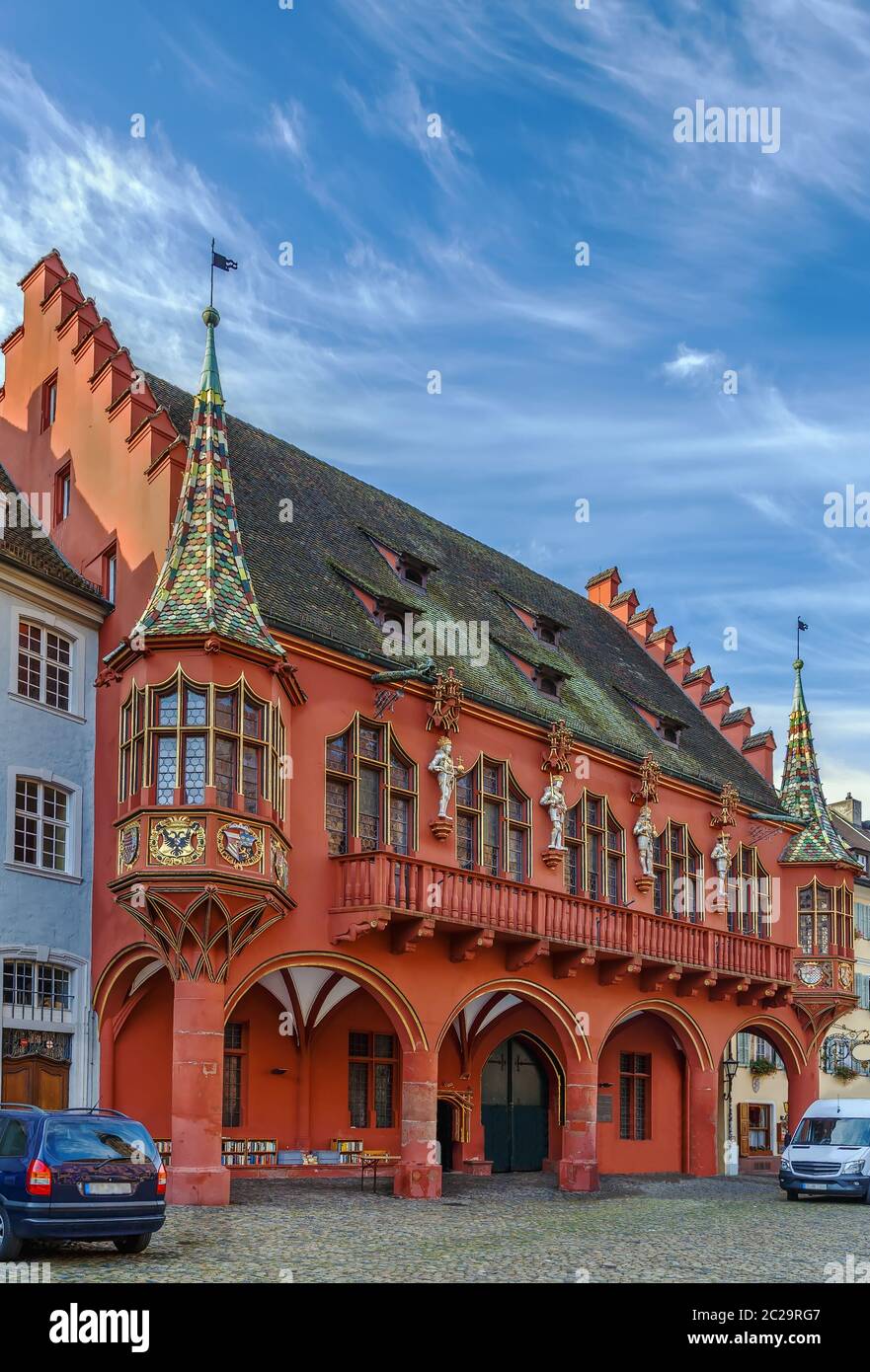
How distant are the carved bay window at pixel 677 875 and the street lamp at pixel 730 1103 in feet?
26.5

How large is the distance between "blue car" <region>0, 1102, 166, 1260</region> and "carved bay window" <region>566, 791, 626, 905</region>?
55.8ft

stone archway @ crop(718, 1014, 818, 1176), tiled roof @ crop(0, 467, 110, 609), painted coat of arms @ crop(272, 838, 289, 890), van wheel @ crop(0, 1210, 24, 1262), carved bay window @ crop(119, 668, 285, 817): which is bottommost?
stone archway @ crop(718, 1014, 818, 1176)

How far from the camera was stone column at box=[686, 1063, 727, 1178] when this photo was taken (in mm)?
34750

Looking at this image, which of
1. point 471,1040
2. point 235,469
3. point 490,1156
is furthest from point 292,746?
point 490,1156

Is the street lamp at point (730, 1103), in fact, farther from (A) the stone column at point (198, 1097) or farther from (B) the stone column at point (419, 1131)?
(A) the stone column at point (198, 1097)

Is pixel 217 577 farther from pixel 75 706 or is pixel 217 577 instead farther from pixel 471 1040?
pixel 471 1040

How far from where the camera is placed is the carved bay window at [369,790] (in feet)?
87.0

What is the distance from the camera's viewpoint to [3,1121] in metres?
15.6

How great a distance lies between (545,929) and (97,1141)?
568 inches

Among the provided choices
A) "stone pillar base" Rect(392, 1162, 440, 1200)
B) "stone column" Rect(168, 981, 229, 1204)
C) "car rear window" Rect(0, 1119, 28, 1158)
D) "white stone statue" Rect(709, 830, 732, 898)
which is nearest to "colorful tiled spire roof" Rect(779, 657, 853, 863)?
"white stone statue" Rect(709, 830, 732, 898)

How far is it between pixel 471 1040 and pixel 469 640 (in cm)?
774

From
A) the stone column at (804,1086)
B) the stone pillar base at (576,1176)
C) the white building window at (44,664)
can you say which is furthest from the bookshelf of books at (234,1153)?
the stone column at (804,1086)

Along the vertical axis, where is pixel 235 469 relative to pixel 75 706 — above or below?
above

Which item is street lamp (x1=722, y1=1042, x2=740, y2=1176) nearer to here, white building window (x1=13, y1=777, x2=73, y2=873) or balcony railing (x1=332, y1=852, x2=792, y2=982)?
balcony railing (x1=332, y1=852, x2=792, y2=982)
